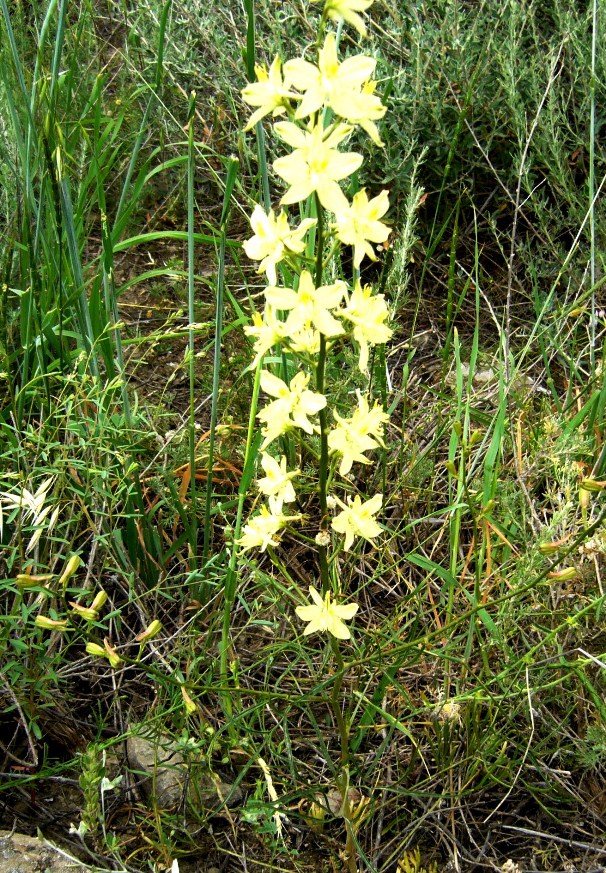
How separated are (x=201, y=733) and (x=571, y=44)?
2.40m

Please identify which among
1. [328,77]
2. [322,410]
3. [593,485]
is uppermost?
[328,77]

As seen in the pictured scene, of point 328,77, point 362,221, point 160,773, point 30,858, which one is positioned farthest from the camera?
point 160,773

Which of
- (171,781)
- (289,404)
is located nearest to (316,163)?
(289,404)

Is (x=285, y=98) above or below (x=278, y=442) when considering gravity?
above

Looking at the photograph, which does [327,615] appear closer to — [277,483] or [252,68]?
[277,483]

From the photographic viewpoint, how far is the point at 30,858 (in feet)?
5.34

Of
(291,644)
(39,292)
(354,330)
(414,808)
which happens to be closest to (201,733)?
(291,644)

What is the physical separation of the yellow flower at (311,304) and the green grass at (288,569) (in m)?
0.51

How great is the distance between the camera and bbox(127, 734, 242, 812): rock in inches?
67.7

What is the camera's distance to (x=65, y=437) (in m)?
1.93

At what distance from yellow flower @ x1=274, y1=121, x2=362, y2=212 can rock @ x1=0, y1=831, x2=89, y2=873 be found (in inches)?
50.5

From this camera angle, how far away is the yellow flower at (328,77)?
1.15 meters

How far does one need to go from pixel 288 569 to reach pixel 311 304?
1.02m

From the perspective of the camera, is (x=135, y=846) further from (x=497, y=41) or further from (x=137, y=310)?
(x=497, y=41)
